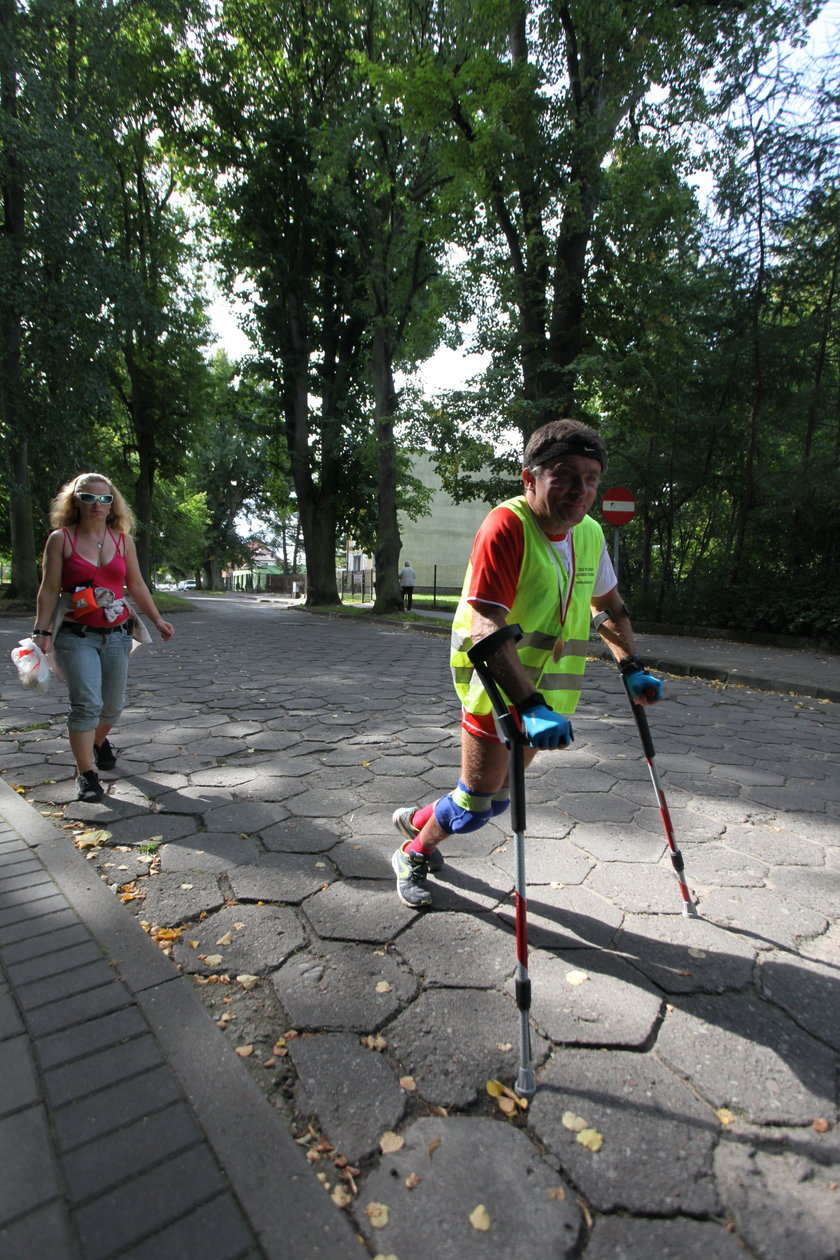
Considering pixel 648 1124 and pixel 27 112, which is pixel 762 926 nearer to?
pixel 648 1124

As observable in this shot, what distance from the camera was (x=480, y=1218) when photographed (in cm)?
144

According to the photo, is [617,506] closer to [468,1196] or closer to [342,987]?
[342,987]

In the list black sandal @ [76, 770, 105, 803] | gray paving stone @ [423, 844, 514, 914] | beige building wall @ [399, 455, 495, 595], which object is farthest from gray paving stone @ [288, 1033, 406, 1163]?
beige building wall @ [399, 455, 495, 595]

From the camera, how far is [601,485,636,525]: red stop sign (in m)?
11.5

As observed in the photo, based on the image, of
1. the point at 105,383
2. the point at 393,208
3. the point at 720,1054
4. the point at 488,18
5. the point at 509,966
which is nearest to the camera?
the point at 720,1054

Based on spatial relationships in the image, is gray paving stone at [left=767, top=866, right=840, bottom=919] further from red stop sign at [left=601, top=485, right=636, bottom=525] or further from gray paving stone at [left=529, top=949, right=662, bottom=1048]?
red stop sign at [left=601, top=485, right=636, bottom=525]

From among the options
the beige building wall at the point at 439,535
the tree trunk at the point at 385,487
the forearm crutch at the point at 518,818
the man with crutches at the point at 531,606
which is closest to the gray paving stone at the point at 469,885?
the man with crutches at the point at 531,606

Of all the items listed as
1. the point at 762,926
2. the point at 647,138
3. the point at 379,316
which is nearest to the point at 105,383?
the point at 379,316

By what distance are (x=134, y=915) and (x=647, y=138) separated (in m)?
16.3

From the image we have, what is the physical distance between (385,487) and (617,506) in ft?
31.0

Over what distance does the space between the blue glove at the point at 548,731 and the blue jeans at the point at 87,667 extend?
291cm

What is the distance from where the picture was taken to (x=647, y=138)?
43.4 ft

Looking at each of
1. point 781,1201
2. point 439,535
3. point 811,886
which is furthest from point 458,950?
point 439,535

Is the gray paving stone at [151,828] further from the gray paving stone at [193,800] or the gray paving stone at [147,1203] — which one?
the gray paving stone at [147,1203]
